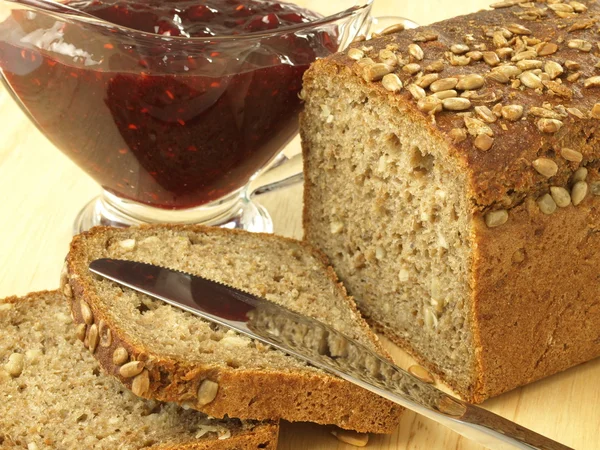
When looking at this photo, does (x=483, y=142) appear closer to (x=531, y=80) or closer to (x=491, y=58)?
(x=531, y=80)

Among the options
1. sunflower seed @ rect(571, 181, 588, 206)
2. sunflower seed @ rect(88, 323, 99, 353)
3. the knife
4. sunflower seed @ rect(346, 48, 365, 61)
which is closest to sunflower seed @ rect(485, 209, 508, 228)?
sunflower seed @ rect(571, 181, 588, 206)

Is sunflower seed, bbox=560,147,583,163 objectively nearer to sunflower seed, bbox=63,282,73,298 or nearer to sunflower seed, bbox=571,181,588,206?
sunflower seed, bbox=571,181,588,206

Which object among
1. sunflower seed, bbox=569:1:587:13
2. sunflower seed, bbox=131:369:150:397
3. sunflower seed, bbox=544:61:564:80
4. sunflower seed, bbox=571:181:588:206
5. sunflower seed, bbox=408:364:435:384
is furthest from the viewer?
sunflower seed, bbox=569:1:587:13

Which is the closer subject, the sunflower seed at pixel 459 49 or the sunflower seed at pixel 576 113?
the sunflower seed at pixel 576 113

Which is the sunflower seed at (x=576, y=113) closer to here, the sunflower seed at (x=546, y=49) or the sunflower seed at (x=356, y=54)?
the sunflower seed at (x=546, y=49)

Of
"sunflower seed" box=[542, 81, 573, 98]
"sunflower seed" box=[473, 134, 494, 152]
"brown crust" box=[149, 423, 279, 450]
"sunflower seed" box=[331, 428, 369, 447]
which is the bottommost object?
"sunflower seed" box=[331, 428, 369, 447]

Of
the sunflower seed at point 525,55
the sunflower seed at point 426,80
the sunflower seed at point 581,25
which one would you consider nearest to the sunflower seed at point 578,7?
the sunflower seed at point 581,25

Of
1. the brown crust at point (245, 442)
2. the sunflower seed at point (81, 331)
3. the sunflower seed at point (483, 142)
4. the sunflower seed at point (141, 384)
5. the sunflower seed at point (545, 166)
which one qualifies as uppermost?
the sunflower seed at point (483, 142)

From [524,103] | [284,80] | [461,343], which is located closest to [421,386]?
[461,343]
